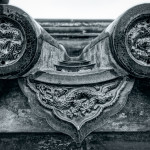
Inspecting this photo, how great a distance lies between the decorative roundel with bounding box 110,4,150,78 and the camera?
1.52 meters

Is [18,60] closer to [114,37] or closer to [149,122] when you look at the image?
[114,37]

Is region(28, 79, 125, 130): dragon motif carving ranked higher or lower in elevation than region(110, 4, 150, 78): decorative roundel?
lower

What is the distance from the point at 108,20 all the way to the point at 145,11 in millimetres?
1924

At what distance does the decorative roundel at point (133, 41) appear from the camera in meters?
1.52

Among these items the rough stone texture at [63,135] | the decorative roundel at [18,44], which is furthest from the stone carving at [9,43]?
the rough stone texture at [63,135]

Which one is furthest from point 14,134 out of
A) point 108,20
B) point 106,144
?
point 108,20

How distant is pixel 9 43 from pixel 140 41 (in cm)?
72

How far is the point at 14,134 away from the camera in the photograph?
1.55m

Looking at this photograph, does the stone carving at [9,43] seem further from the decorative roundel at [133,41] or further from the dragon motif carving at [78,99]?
the decorative roundel at [133,41]

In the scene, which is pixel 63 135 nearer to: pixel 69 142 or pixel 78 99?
pixel 69 142

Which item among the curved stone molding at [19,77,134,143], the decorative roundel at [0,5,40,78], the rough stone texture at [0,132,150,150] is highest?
the decorative roundel at [0,5,40,78]

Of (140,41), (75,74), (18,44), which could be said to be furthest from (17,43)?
(140,41)

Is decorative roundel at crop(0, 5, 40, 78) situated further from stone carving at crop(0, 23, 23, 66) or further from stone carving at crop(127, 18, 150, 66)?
stone carving at crop(127, 18, 150, 66)

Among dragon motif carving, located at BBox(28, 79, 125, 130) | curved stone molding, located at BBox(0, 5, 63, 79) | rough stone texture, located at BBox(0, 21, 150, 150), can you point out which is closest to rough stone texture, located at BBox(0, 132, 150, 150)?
rough stone texture, located at BBox(0, 21, 150, 150)
